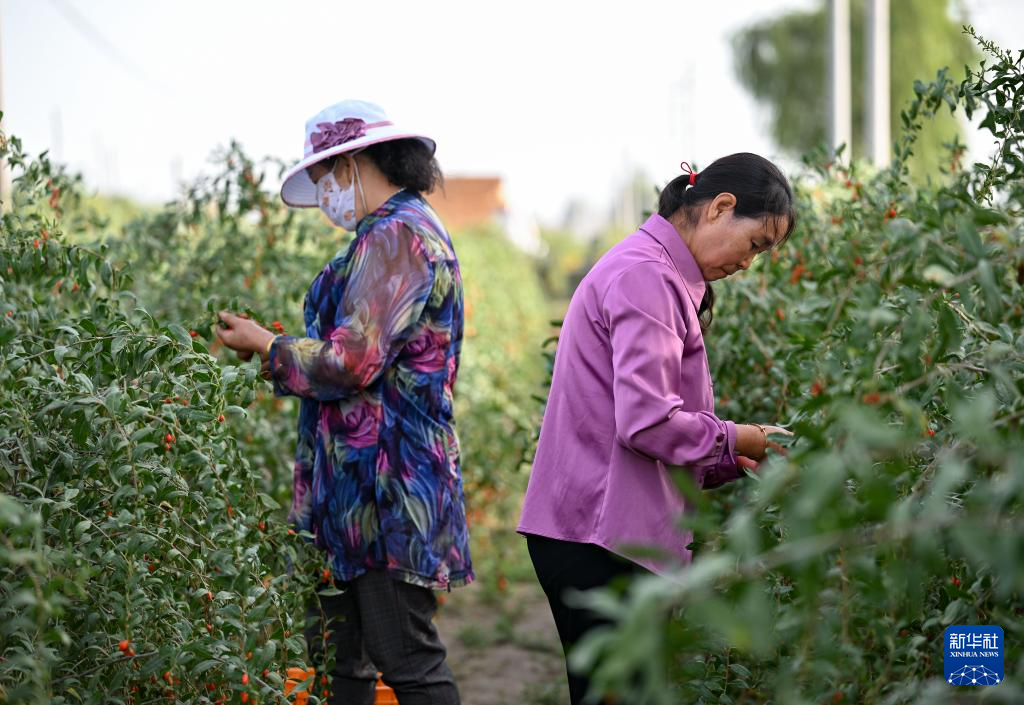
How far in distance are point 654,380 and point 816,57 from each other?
22.7 m

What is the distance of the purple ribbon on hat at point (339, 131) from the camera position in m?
A: 2.69

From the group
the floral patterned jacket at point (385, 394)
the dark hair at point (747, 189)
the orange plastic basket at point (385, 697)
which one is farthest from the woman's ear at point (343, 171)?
the orange plastic basket at point (385, 697)

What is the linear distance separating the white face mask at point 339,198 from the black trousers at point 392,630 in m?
0.82

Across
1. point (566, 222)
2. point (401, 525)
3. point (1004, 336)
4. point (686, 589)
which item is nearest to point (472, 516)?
point (401, 525)

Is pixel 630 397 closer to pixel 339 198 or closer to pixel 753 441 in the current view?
Answer: pixel 753 441

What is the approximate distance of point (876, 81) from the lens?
392 inches

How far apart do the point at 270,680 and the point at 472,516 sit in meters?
4.23

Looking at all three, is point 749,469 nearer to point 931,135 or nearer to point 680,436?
point 680,436

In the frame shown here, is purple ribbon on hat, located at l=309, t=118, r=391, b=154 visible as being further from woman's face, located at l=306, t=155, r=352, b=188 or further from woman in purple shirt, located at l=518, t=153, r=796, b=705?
A: woman in purple shirt, located at l=518, t=153, r=796, b=705

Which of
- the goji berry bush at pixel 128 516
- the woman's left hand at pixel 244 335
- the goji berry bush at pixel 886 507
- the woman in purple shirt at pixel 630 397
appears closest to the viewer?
the goji berry bush at pixel 886 507

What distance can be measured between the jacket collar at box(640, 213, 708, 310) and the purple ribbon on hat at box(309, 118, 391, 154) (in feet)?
2.51

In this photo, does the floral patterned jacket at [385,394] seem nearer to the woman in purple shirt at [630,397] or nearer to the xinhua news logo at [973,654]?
the woman in purple shirt at [630,397]

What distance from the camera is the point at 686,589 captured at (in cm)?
105

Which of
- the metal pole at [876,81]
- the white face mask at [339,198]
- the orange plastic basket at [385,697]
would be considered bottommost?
the orange plastic basket at [385,697]
